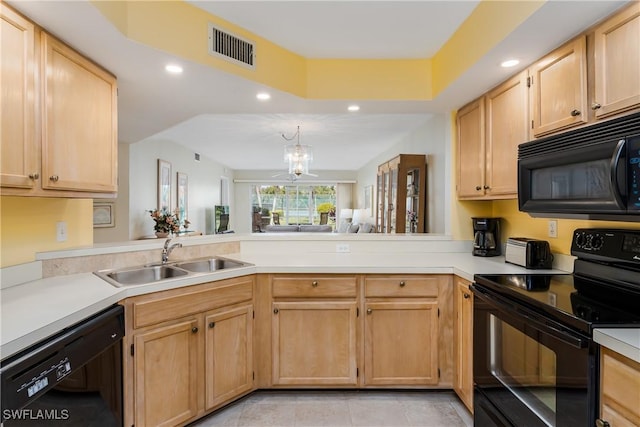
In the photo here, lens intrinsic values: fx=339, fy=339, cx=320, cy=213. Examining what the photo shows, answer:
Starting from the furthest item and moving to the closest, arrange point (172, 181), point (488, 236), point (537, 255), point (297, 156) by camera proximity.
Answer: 1. point (172, 181)
2. point (297, 156)
3. point (488, 236)
4. point (537, 255)

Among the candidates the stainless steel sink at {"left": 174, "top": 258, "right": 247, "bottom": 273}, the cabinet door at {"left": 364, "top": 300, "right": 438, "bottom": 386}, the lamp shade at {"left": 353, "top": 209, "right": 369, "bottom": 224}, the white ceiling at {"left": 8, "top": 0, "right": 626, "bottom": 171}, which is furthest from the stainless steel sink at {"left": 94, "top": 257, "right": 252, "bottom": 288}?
the lamp shade at {"left": 353, "top": 209, "right": 369, "bottom": 224}

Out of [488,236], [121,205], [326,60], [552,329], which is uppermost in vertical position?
[326,60]

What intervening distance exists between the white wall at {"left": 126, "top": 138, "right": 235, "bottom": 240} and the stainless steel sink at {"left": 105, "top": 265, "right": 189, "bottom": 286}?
2.73 meters

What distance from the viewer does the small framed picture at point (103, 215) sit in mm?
4113

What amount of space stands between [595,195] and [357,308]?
1430mm

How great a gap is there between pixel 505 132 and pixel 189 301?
7.08 ft

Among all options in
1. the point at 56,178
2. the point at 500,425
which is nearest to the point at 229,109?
the point at 56,178

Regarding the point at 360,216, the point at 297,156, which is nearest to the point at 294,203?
the point at 360,216

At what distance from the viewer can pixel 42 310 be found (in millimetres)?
1319

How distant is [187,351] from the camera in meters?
1.89

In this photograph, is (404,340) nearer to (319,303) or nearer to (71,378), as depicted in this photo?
(319,303)

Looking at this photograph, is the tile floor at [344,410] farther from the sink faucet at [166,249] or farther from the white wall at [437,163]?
the white wall at [437,163]

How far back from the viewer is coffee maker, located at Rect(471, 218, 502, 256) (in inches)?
101

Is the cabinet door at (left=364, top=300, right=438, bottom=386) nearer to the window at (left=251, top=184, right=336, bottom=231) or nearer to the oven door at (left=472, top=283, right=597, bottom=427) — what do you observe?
the oven door at (left=472, top=283, right=597, bottom=427)
